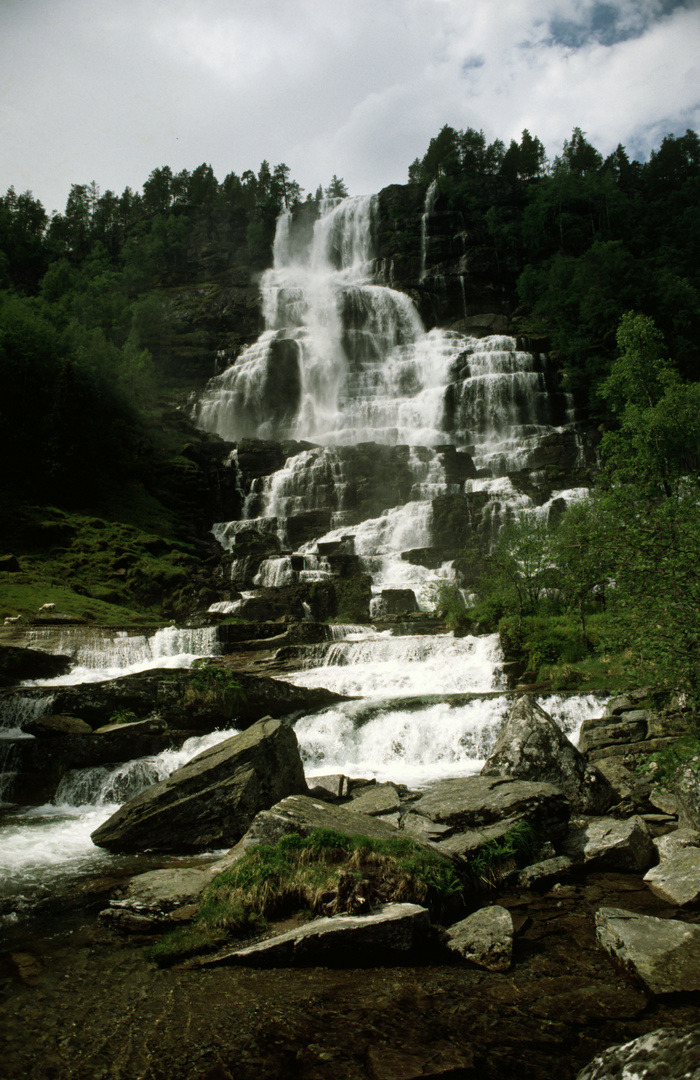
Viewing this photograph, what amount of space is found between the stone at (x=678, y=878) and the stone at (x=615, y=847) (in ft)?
0.67

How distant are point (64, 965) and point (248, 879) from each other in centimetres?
177

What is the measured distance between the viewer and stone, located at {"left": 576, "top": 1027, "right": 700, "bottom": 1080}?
3189mm

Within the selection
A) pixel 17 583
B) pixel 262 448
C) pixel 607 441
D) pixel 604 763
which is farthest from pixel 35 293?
pixel 604 763

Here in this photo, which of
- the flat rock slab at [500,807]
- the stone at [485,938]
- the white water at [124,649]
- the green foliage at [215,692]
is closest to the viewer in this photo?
the stone at [485,938]

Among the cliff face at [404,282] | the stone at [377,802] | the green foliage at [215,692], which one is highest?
the cliff face at [404,282]

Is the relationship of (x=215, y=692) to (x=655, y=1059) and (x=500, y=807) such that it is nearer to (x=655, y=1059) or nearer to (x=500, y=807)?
(x=500, y=807)

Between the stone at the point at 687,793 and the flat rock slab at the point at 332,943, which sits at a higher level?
the stone at the point at 687,793

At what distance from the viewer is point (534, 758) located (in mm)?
9836

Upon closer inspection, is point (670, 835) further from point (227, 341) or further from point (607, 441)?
point (227, 341)

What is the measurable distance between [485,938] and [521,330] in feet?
202

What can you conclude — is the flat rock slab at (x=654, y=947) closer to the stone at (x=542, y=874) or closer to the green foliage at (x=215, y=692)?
the stone at (x=542, y=874)

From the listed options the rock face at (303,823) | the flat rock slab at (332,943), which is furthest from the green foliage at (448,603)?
the flat rock slab at (332,943)

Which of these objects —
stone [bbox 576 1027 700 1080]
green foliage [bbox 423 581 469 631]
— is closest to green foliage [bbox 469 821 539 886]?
stone [bbox 576 1027 700 1080]

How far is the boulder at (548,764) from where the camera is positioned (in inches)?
379
